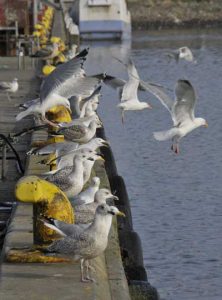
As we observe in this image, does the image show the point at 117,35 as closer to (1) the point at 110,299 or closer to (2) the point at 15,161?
(2) the point at 15,161

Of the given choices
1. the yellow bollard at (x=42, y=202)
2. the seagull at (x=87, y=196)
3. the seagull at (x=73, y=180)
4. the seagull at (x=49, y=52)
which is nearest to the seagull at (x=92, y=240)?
the yellow bollard at (x=42, y=202)

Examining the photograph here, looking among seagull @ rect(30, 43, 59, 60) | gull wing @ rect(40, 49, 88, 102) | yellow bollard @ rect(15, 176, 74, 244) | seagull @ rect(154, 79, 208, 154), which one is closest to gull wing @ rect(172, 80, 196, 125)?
seagull @ rect(154, 79, 208, 154)

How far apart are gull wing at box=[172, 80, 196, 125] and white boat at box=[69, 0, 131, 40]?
40.2 metres

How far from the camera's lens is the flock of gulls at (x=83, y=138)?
7.07 meters

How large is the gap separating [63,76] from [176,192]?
4.11 metres

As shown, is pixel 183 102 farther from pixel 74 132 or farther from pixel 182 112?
pixel 74 132

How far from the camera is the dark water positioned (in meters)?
11.0

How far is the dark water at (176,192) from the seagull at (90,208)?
2184 millimetres

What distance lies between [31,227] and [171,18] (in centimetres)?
6223

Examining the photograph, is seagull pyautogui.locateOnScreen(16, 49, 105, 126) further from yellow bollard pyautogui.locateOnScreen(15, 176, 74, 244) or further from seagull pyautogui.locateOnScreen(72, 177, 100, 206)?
yellow bollard pyautogui.locateOnScreen(15, 176, 74, 244)

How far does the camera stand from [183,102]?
12.0 meters

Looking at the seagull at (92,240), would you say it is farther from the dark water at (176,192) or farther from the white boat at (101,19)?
the white boat at (101,19)

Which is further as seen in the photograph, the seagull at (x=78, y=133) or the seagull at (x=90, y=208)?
the seagull at (x=78, y=133)

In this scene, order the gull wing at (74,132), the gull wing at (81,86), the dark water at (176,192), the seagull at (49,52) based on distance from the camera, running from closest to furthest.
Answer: the dark water at (176,192) → the gull wing at (74,132) → the gull wing at (81,86) → the seagull at (49,52)
